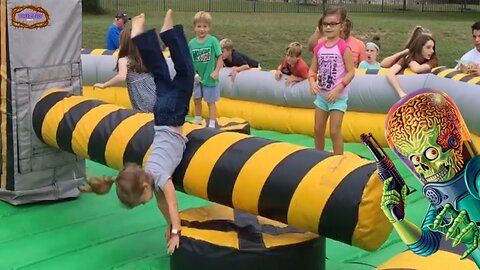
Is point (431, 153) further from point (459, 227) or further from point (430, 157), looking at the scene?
point (459, 227)

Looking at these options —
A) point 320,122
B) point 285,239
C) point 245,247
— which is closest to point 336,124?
point 320,122

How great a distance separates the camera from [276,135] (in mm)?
6367

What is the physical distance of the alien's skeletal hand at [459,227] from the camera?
1.66 metres

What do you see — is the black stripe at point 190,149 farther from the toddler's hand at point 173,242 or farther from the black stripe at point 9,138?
the black stripe at point 9,138

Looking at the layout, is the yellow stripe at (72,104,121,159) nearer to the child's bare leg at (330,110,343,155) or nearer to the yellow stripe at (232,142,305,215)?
the yellow stripe at (232,142,305,215)

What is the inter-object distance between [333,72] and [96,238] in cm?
189

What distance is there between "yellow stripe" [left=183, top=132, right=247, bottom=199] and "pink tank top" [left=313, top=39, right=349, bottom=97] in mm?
1455

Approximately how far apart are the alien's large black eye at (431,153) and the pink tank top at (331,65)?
2773mm

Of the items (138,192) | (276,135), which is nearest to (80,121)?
(138,192)

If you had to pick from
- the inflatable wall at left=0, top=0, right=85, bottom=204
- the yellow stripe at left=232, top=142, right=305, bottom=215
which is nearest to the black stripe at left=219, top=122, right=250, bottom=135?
the inflatable wall at left=0, top=0, right=85, bottom=204

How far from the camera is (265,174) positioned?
281 cm

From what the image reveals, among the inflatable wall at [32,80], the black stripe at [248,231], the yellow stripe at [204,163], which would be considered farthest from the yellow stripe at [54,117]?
the black stripe at [248,231]

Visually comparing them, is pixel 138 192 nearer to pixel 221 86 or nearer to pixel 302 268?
pixel 302 268

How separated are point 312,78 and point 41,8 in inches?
72.9
